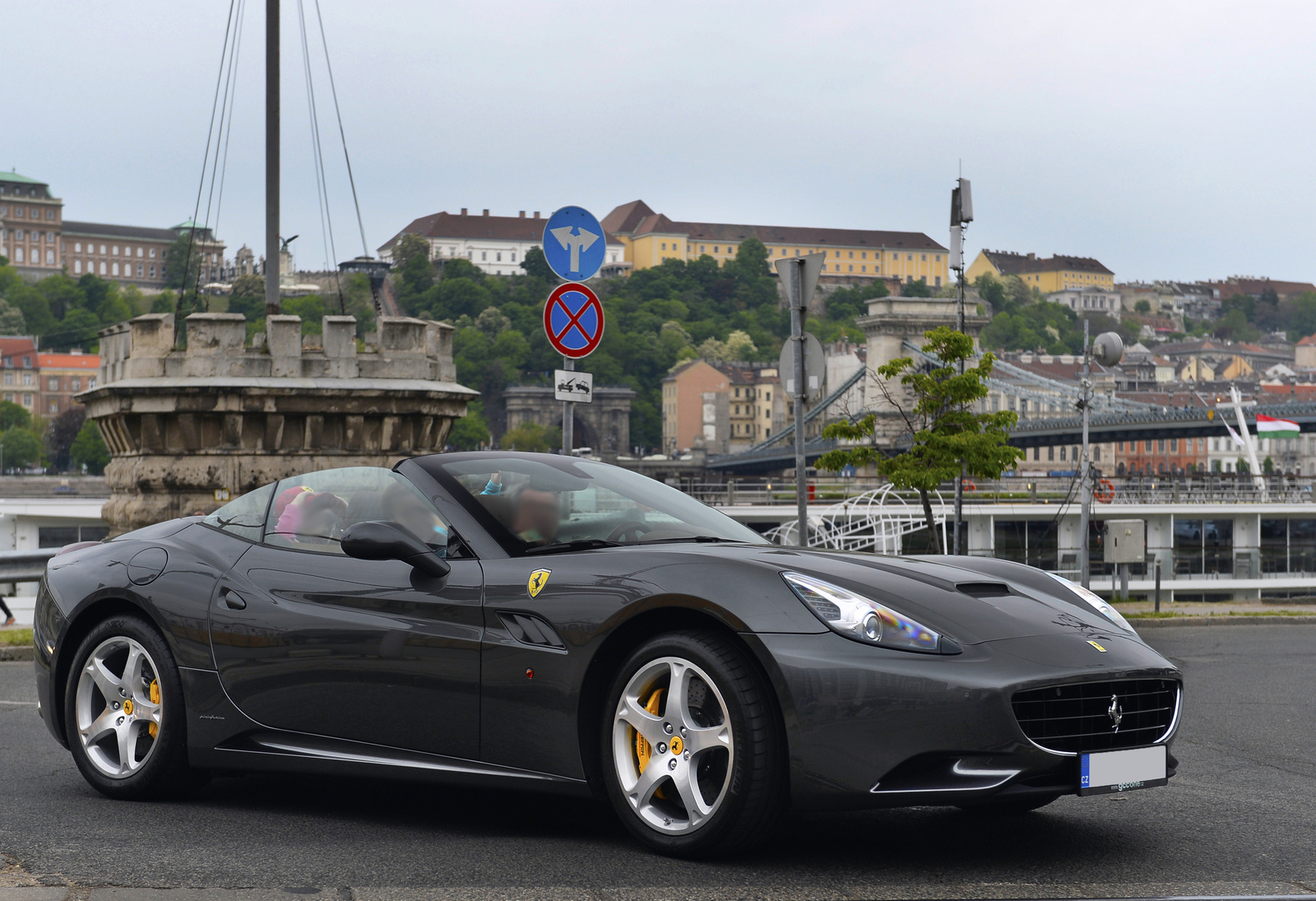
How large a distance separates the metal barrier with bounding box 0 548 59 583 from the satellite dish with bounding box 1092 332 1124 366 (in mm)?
12387

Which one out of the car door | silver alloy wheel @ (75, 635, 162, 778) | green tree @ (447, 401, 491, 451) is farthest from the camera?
green tree @ (447, 401, 491, 451)

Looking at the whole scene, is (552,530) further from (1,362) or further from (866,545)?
(1,362)

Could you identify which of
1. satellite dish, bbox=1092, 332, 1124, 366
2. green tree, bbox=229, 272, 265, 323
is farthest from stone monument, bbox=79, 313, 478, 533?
green tree, bbox=229, 272, 265, 323

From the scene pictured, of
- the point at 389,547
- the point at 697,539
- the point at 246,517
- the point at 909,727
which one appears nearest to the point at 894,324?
the point at 246,517

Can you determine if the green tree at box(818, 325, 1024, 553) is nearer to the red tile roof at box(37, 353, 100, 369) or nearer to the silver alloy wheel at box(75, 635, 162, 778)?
A: the silver alloy wheel at box(75, 635, 162, 778)

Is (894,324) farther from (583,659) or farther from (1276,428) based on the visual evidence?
(583,659)

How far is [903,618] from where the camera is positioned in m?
3.69

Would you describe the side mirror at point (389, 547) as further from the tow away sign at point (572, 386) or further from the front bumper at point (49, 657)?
the tow away sign at point (572, 386)

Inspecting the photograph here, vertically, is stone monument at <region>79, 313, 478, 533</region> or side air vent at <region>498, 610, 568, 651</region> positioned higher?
stone monument at <region>79, 313, 478, 533</region>

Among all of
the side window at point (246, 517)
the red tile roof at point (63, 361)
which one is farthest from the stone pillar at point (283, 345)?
the red tile roof at point (63, 361)

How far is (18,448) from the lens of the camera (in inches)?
5325

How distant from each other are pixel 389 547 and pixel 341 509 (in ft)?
1.99

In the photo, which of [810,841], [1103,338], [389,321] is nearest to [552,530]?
[810,841]

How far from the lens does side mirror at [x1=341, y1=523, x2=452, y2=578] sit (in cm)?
425
